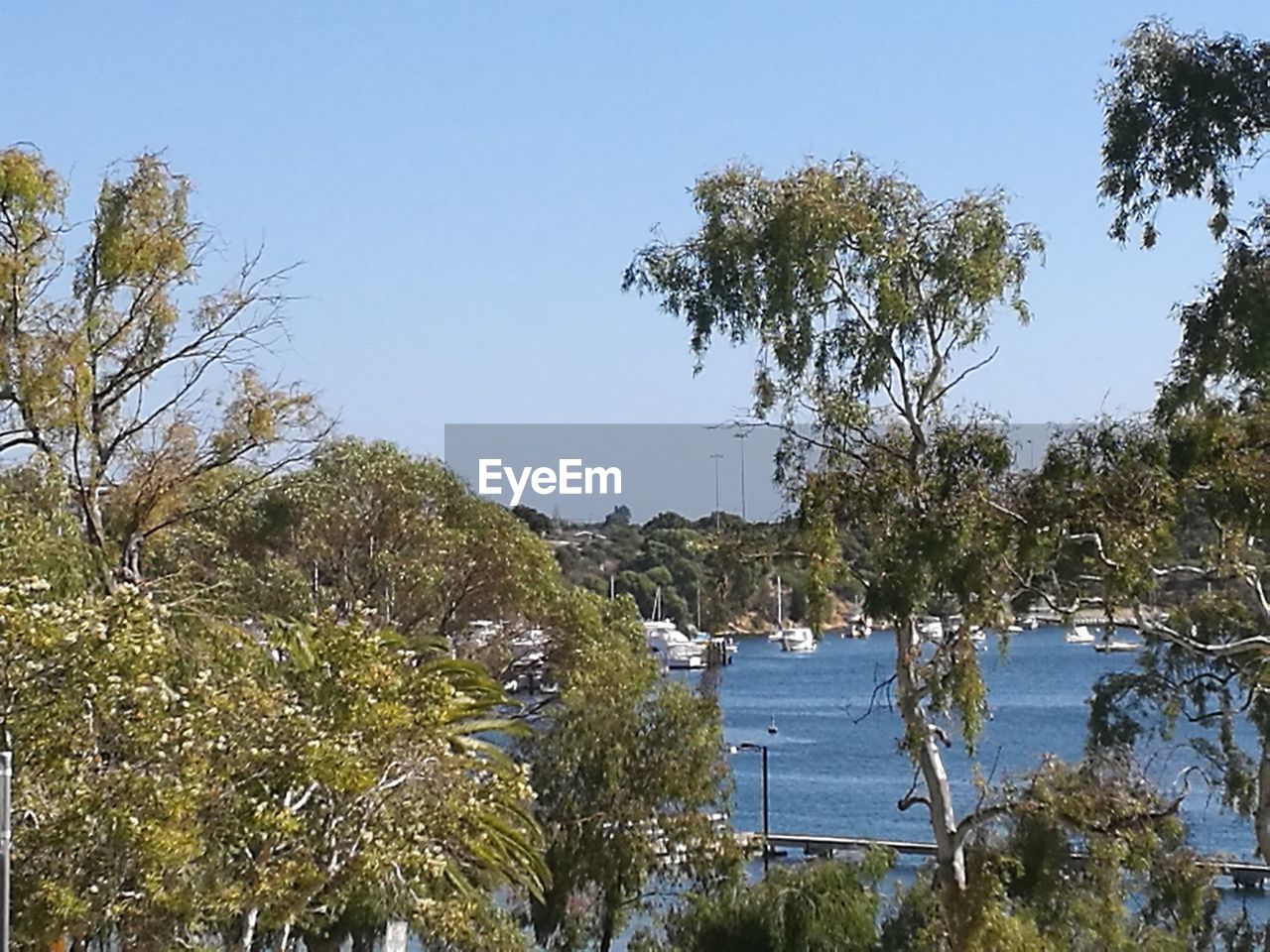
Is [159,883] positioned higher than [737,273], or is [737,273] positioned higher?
[737,273]

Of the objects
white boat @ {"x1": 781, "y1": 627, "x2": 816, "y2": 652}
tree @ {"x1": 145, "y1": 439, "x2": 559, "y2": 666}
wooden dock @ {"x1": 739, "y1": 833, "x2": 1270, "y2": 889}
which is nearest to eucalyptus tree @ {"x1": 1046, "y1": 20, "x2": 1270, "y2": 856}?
tree @ {"x1": 145, "y1": 439, "x2": 559, "y2": 666}

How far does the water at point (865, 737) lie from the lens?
1468 inches

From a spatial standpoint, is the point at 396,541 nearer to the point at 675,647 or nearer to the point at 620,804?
the point at 620,804

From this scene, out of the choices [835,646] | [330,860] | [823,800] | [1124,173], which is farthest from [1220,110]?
[835,646]

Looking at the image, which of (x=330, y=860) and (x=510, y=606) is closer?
(x=330, y=860)

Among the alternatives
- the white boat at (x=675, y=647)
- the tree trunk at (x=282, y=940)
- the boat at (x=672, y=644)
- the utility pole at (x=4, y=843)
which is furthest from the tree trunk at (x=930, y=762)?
the white boat at (x=675, y=647)

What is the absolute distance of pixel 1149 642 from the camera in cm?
2123

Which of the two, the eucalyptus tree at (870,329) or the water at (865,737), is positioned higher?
the eucalyptus tree at (870,329)

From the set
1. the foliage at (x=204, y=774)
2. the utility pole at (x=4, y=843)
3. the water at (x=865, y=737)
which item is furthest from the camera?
the water at (x=865, y=737)

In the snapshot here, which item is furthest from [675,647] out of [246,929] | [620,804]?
[246,929]

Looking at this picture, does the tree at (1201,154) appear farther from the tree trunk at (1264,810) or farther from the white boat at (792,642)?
the white boat at (792,642)

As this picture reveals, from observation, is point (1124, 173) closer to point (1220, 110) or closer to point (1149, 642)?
point (1220, 110)

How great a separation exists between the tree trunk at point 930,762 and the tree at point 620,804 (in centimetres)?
659

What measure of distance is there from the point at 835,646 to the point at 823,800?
36423 mm
